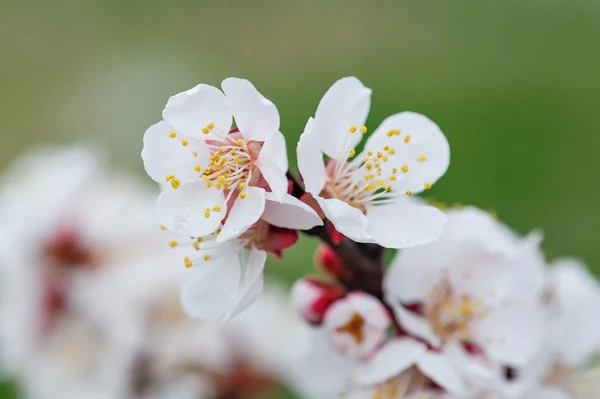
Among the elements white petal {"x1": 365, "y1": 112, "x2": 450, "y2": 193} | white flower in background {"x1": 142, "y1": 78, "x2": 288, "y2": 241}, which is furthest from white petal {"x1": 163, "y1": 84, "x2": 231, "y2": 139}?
white petal {"x1": 365, "y1": 112, "x2": 450, "y2": 193}

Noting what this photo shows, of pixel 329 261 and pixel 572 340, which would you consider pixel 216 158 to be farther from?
pixel 572 340

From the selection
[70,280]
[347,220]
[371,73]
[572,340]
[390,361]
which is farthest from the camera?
[371,73]

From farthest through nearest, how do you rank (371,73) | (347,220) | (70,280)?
A: (371,73)
(70,280)
(347,220)

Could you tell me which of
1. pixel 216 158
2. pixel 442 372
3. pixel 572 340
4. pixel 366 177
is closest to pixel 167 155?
pixel 216 158

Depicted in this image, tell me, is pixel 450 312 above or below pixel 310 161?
below

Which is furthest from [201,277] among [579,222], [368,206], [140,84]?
[140,84]

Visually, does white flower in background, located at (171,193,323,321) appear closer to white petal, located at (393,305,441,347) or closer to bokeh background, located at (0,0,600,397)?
white petal, located at (393,305,441,347)
